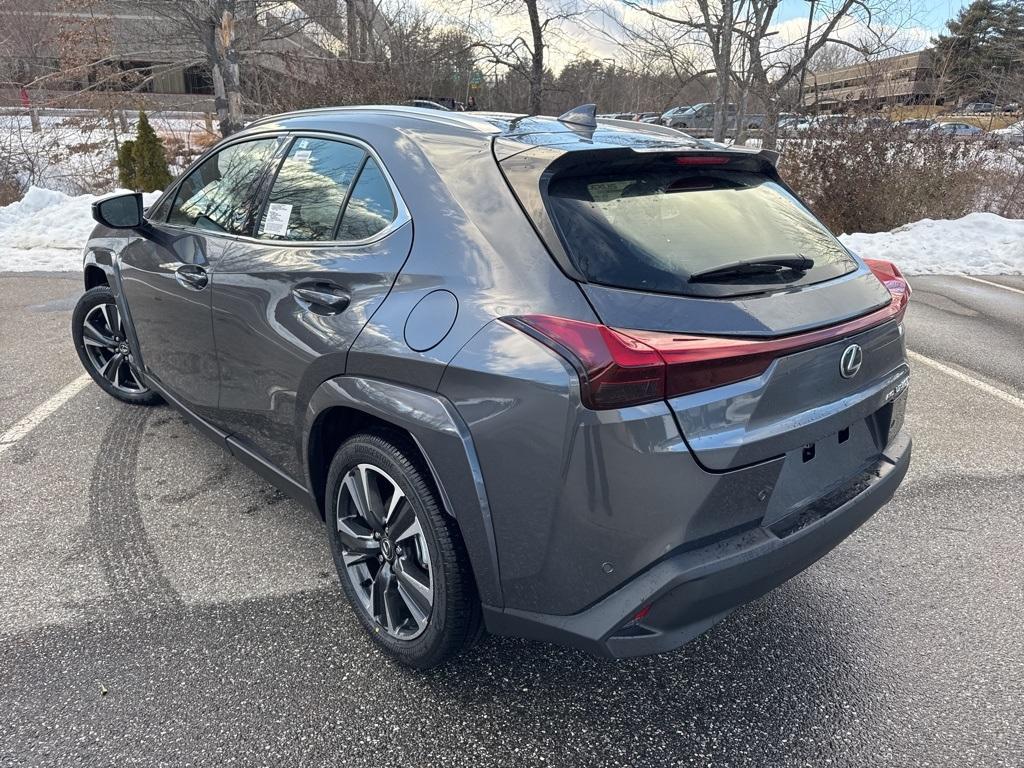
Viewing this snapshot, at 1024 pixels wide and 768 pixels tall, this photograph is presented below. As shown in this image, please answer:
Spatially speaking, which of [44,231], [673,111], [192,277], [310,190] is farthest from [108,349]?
[673,111]

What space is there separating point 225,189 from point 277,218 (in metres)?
0.60

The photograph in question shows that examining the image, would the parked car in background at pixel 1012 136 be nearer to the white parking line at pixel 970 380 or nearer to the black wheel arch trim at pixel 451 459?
the white parking line at pixel 970 380

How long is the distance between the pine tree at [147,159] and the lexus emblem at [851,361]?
13534 millimetres

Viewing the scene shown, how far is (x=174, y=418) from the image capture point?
431 cm

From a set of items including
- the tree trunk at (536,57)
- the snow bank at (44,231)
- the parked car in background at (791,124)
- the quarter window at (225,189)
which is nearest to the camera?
the quarter window at (225,189)

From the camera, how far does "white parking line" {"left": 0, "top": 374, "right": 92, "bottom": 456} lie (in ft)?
13.0

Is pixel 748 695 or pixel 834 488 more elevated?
pixel 834 488

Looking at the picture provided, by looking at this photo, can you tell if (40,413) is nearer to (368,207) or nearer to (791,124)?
(368,207)

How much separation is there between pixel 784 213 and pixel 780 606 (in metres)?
1.49

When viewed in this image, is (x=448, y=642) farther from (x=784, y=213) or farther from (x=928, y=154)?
(x=928, y=154)

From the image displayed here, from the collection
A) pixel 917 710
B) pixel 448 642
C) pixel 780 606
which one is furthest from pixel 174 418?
pixel 917 710

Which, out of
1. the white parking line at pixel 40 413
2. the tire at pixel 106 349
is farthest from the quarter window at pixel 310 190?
the white parking line at pixel 40 413

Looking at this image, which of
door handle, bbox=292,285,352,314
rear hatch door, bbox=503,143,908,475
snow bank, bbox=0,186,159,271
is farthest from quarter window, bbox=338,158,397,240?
snow bank, bbox=0,186,159,271

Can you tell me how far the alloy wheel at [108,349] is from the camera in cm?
432
